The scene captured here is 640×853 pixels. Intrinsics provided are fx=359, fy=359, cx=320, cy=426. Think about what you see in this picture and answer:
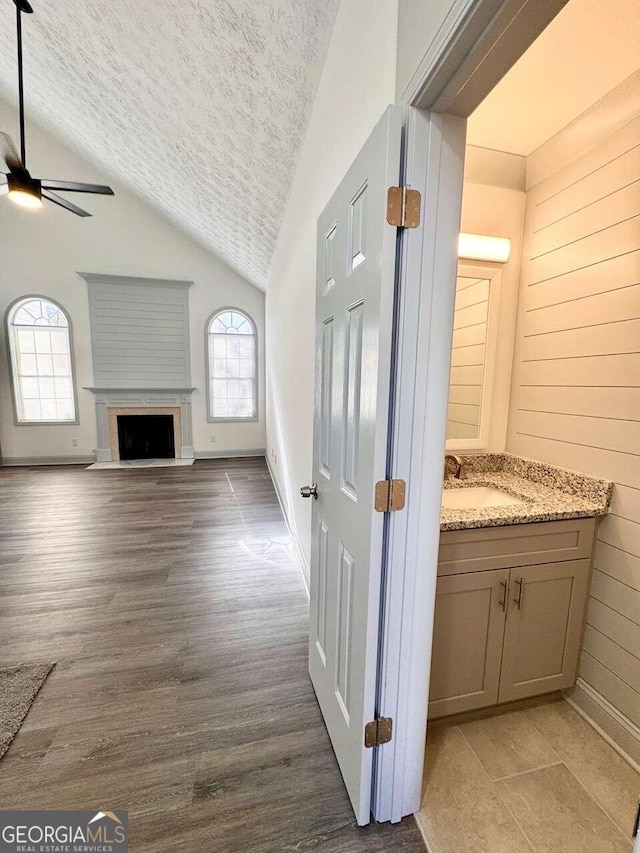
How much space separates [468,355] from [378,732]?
1.71m

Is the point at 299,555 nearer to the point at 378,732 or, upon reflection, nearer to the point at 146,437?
the point at 378,732

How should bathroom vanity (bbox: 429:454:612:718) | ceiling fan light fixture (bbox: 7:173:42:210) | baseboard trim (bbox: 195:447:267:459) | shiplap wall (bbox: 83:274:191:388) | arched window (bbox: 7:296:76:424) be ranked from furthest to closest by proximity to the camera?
baseboard trim (bbox: 195:447:267:459) → shiplap wall (bbox: 83:274:191:388) → arched window (bbox: 7:296:76:424) → ceiling fan light fixture (bbox: 7:173:42:210) → bathroom vanity (bbox: 429:454:612:718)

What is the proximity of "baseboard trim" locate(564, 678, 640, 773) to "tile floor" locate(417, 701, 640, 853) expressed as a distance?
0.09ft

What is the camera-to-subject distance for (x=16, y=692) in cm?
162

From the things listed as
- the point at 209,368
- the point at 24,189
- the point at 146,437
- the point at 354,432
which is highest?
the point at 24,189

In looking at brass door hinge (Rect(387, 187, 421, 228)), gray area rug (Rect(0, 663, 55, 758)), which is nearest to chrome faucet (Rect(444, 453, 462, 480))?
brass door hinge (Rect(387, 187, 421, 228))

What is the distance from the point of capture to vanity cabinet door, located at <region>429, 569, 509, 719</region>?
134 centimetres

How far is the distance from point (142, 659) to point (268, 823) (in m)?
1.02

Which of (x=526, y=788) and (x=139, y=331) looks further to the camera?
(x=139, y=331)

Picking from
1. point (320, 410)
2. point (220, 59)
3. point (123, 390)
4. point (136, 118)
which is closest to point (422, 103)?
point (320, 410)

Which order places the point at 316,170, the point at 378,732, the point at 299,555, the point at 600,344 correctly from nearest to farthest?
1. the point at 378,732
2. the point at 600,344
3. the point at 316,170
4. the point at 299,555

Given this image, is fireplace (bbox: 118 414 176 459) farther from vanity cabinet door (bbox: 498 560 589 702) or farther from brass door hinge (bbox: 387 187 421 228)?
brass door hinge (bbox: 387 187 421 228)

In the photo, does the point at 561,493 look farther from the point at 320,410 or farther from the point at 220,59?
the point at 220,59

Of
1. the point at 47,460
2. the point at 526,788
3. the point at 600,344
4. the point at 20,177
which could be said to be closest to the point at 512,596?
the point at 526,788
